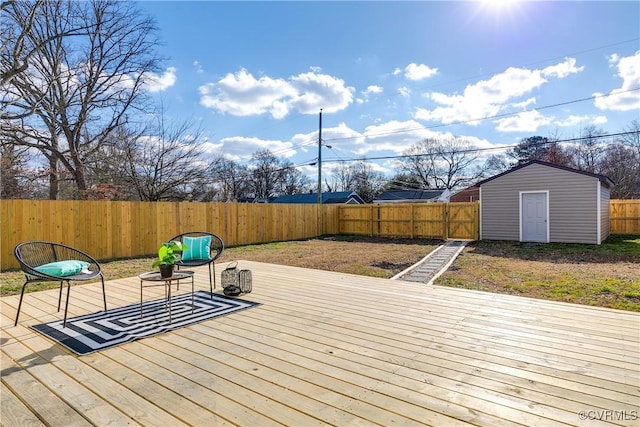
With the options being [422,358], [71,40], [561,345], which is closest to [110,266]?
[422,358]

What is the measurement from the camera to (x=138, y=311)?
3.55 m

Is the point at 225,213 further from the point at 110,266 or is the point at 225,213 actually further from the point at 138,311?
the point at 138,311

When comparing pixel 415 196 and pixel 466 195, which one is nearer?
pixel 466 195

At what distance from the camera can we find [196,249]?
4.47m

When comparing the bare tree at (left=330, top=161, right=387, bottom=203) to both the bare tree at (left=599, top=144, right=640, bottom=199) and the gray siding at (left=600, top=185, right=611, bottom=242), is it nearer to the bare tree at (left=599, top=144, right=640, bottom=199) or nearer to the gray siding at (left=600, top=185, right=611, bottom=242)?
the bare tree at (left=599, top=144, right=640, bottom=199)

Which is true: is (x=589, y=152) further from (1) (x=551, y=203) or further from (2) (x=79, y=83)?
(2) (x=79, y=83)

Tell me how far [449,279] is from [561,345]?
3279mm

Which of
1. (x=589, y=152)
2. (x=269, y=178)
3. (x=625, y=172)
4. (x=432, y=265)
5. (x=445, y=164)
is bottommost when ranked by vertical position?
(x=432, y=265)

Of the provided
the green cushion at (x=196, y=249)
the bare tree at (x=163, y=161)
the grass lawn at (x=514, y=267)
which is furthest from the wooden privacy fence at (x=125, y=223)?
the green cushion at (x=196, y=249)

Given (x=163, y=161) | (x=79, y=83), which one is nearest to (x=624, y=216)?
(x=163, y=161)

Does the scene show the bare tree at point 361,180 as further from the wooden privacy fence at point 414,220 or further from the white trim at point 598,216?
the white trim at point 598,216

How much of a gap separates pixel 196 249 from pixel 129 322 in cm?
140

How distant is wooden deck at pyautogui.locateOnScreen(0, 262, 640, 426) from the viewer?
1.72 metres

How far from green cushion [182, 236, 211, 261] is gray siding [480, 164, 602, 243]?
1037cm
